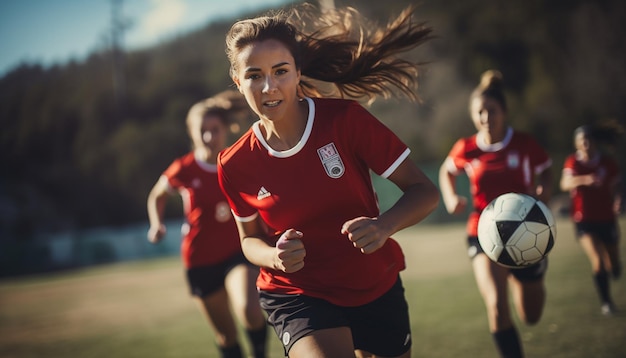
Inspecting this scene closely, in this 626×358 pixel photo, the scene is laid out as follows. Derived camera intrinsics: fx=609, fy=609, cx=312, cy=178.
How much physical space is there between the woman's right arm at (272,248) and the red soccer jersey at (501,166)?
2371mm

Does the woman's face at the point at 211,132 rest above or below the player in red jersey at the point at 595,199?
above

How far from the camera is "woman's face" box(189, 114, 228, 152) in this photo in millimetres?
5617

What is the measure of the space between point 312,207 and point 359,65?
102 cm

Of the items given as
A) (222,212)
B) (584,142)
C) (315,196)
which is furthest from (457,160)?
(584,142)

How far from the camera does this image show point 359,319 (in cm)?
303

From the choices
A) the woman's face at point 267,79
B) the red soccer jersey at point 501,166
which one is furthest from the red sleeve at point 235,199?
the red soccer jersey at point 501,166

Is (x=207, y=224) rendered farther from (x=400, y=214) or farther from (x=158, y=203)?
(x=400, y=214)

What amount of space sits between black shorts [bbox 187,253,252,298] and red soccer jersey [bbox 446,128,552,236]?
2047 millimetres

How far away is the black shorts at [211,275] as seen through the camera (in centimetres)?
535

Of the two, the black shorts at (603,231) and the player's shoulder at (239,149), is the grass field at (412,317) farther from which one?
the player's shoulder at (239,149)

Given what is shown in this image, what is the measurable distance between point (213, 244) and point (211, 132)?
103 centimetres

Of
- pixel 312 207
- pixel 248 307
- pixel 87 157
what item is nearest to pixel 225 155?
pixel 312 207

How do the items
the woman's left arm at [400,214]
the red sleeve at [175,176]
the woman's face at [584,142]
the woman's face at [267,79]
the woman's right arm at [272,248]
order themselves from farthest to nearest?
the woman's face at [584,142], the red sleeve at [175,176], the woman's face at [267,79], the woman's right arm at [272,248], the woman's left arm at [400,214]

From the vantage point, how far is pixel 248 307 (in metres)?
5.07
